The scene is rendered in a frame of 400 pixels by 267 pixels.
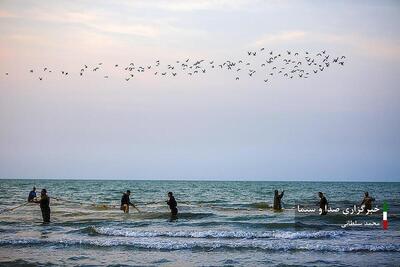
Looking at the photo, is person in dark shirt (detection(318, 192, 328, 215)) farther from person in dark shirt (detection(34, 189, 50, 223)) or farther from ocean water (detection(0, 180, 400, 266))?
person in dark shirt (detection(34, 189, 50, 223))

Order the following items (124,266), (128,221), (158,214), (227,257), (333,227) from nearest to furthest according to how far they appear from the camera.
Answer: (124,266)
(227,257)
(333,227)
(128,221)
(158,214)

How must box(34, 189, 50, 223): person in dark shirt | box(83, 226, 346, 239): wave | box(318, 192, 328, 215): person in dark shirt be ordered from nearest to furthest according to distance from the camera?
1. box(83, 226, 346, 239): wave
2. box(34, 189, 50, 223): person in dark shirt
3. box(318, 192, 328, 215): person in dark shirt

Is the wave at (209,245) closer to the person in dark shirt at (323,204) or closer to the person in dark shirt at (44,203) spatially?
the person in dark shirt at (44,203)

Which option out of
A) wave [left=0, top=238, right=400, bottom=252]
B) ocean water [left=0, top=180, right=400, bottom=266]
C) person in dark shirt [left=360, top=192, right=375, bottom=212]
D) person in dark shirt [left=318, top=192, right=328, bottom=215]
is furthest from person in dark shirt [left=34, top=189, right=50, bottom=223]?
person in dark shirt [left=360, top=192, right=375, bottom=212]

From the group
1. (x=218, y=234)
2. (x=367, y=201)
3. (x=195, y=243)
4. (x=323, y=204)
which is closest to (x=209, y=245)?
(x=195, y=243)

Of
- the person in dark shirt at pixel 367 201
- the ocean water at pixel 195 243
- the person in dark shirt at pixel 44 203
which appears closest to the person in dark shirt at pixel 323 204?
the ocean water at pixel 195 243

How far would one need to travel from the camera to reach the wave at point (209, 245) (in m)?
16.8

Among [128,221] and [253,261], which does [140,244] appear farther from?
[128,221]

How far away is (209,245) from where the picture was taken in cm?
1758

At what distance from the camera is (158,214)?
98.9 ft

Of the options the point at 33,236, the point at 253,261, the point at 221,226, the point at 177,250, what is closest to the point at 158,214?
the point at 221,226

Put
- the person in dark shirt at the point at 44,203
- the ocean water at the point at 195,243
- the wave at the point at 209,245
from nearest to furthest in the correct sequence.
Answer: the ocean water at the point at 195,243
the wave at the point at 209,245
the person in dark shirt at the point at 44,203

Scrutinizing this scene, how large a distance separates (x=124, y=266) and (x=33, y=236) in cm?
741

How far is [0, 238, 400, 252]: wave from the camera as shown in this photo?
16797mm
